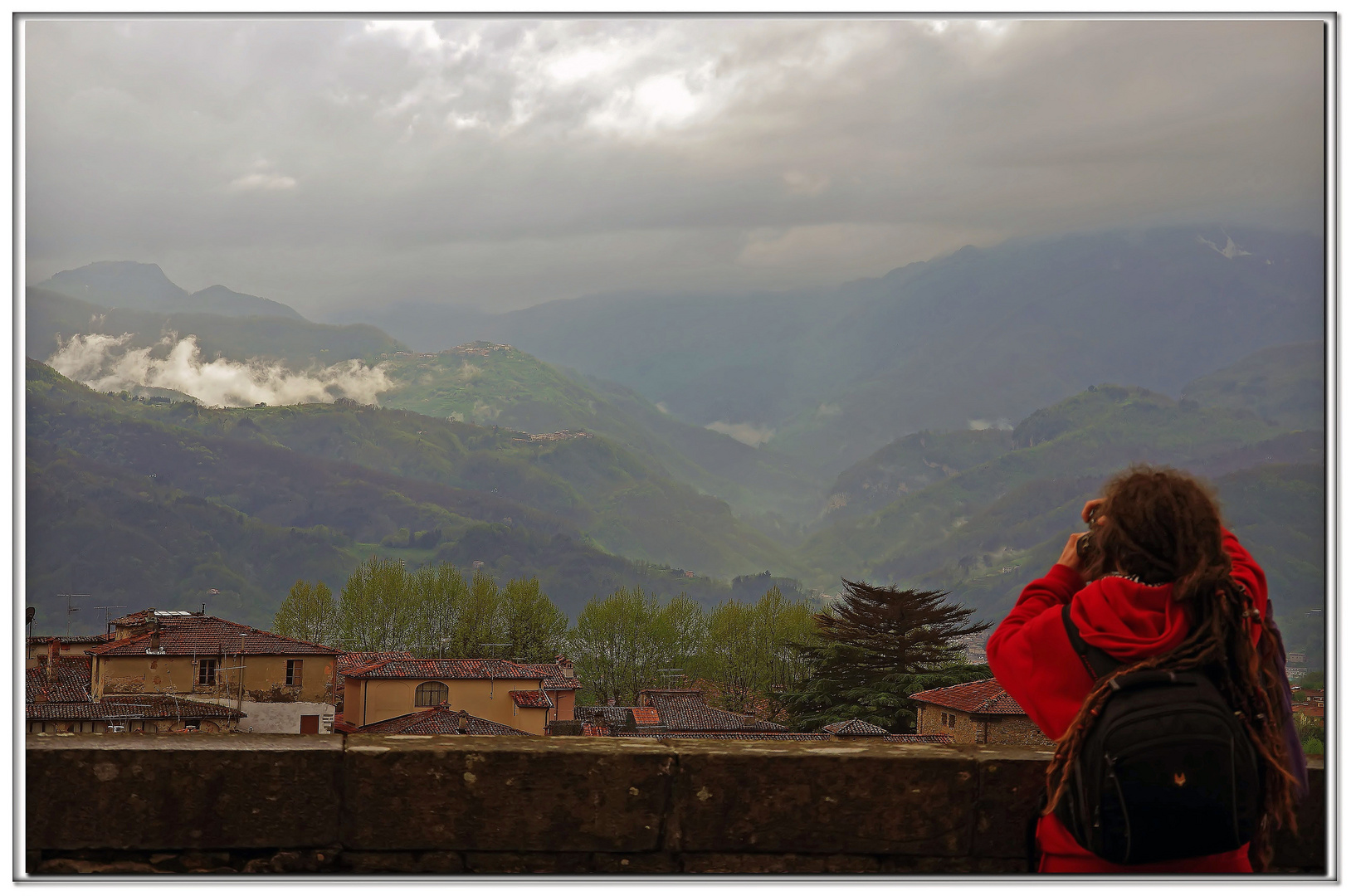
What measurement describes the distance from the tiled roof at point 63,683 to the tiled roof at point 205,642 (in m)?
0.92

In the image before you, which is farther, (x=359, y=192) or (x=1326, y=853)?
(x=359, y=192)

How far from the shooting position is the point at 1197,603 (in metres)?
1.95

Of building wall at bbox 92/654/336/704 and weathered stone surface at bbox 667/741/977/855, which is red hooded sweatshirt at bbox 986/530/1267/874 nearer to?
weathered stone surface at bbox 667/741/977/855

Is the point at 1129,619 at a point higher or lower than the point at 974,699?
higher

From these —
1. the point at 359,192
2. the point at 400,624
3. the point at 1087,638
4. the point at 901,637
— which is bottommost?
the point at 400,624

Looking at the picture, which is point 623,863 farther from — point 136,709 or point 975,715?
point 136,709

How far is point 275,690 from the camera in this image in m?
38.5

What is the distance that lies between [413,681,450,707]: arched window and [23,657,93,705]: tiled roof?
40.8 ft

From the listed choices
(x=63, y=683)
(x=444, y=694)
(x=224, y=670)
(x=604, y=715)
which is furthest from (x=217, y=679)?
(x=604, y=715)

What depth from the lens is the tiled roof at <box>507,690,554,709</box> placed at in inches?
1628

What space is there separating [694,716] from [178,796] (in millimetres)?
55786
